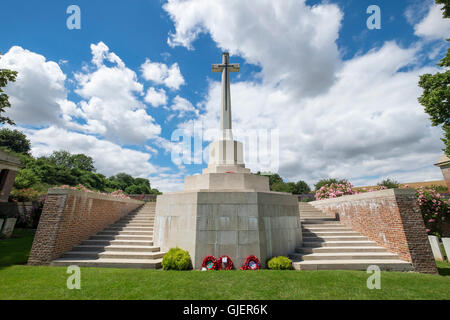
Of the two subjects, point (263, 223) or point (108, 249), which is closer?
point (263, 223)

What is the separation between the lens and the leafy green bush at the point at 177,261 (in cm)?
727

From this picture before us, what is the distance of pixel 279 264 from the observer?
7.39 meters

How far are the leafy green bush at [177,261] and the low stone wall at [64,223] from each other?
16.0 feet

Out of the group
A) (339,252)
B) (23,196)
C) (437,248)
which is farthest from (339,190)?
(23,196)

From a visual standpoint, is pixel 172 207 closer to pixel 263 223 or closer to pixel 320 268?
pixel 263 223

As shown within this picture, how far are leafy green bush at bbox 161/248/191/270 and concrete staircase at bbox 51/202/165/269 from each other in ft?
2.08

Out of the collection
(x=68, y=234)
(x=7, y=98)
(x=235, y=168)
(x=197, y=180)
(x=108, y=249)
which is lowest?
(x=108, y=249)

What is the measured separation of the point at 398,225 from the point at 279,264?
526cm

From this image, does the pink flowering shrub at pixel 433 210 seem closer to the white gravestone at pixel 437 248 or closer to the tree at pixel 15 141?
the white gravestone at pixel 437 248

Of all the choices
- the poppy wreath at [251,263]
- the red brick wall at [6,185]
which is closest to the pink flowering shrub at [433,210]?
the poppy wreath at [251,263]

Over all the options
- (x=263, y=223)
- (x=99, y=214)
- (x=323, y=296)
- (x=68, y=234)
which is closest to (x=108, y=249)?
(x=68, y=234)

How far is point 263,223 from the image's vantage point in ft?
26.6
